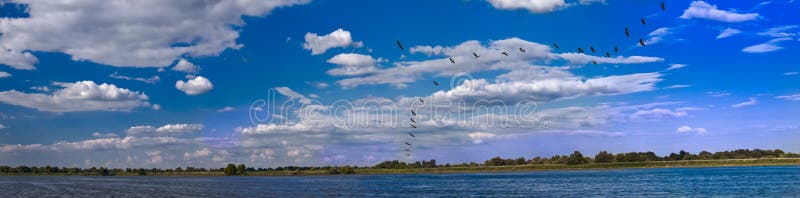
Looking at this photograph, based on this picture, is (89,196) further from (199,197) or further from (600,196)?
(600,196)

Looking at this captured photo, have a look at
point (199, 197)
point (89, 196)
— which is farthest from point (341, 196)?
point (89, 196)

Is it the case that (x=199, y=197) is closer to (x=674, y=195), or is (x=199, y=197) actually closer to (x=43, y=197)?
(x=43, y=197)

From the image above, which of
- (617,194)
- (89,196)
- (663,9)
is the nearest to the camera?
(663,9)

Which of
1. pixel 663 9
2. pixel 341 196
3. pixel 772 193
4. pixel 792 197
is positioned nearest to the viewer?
pixel 663 9

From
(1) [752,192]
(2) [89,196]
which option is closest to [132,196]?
(2) [89,196]

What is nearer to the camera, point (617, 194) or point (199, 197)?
point (617, 194)

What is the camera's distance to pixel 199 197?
85812mm

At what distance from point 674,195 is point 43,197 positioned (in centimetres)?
8339

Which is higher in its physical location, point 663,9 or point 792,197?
point 663,9

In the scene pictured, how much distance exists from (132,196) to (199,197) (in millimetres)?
10382

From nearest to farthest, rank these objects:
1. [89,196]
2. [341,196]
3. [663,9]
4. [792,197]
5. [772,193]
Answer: [663,9], [792,197], [772,193], [341,196], [89,196]

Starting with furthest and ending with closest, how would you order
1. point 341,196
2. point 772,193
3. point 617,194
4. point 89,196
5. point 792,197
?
point 89,196 → point 341,196 → point 617,194 → point 772,193 → point 792,197

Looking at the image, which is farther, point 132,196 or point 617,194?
point 132,196

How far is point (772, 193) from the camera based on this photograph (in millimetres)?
68500
